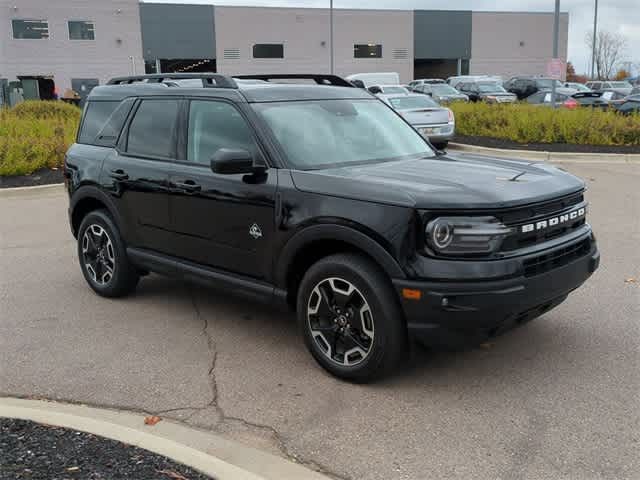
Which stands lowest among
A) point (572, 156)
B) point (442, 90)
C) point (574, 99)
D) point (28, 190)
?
point (28, 190)

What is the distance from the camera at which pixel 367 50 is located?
58750mm

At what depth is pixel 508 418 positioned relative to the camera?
3811 mm

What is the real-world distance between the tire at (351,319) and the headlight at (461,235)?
0.41 meters

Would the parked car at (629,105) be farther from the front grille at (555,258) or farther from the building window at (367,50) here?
the building window at (367,50)

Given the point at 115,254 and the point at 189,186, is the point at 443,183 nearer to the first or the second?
the point at 189,186

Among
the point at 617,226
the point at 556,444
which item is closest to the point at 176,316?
the point at 556,444

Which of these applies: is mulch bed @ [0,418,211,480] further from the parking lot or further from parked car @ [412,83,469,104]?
parked car @ [412,83,469,104]

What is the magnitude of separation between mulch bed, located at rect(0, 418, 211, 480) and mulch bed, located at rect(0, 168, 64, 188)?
10363 millimetres

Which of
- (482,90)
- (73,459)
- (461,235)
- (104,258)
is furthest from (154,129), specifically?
(482,90)

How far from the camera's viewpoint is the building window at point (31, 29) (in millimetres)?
51031

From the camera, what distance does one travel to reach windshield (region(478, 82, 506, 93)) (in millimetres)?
31550

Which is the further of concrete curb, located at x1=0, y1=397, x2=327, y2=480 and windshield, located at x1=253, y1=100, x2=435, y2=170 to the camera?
windshield, located at x1=253, y1=100, x2=435, y2=170

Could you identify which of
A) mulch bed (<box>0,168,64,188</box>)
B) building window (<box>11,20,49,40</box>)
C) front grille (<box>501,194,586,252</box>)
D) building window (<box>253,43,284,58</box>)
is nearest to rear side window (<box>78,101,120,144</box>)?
front grille (<box>501,194,586,252</box>)

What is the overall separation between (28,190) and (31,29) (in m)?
44.8
